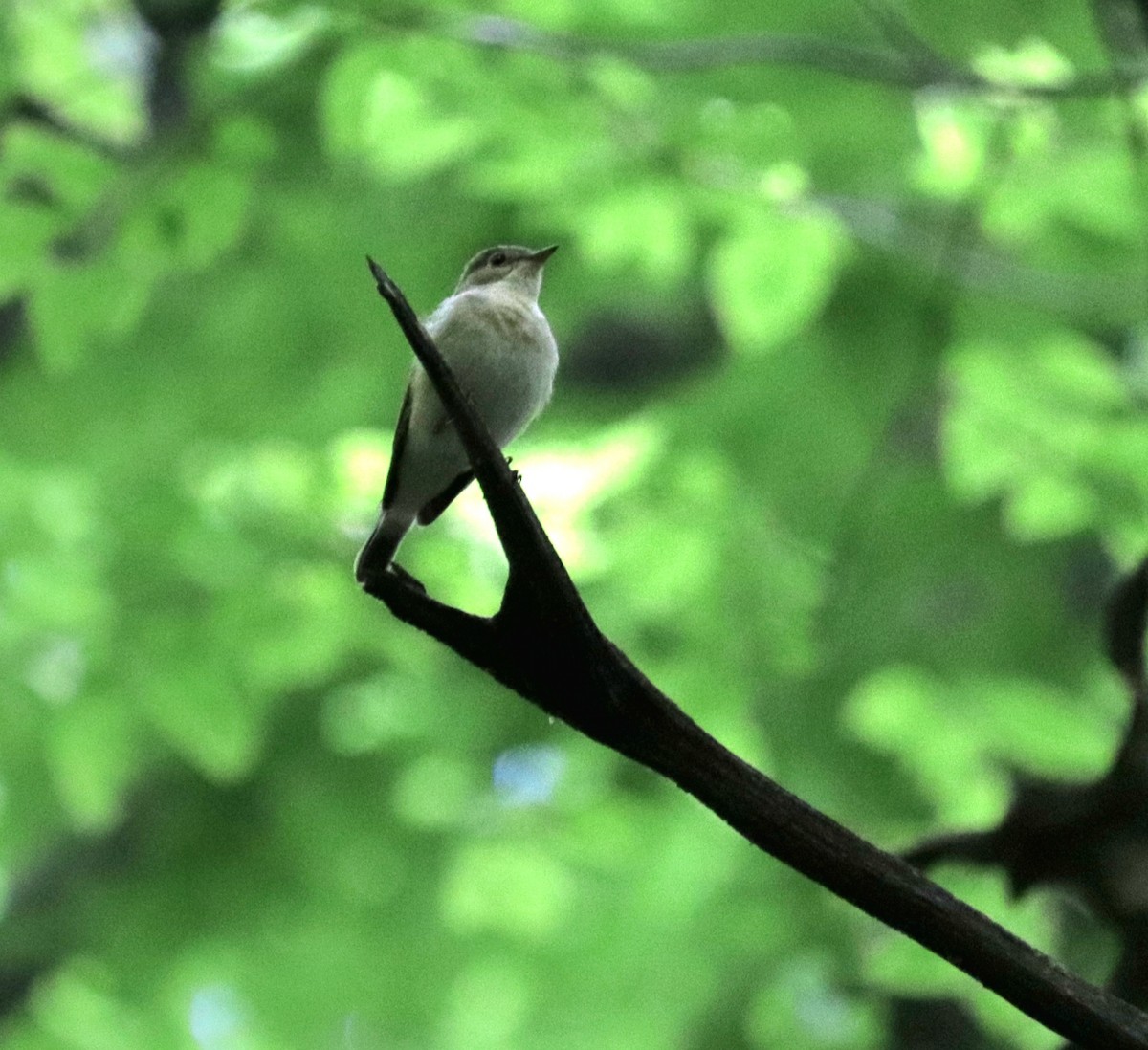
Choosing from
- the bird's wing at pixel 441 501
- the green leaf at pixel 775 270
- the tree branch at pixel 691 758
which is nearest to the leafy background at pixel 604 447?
the green leaf at pixel 775 270

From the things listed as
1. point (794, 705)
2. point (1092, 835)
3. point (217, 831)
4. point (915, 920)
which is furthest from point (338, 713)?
point (915, 920)

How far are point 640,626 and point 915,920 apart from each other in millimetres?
3473

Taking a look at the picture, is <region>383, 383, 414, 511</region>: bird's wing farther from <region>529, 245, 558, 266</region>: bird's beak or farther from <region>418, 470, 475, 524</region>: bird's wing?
<region>529, 245, 558, 266</region>: bird's beak

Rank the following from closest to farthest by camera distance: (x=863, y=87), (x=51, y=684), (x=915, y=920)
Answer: (x=915, y=920)
(x=863, y=87)
(x=51, y=684)

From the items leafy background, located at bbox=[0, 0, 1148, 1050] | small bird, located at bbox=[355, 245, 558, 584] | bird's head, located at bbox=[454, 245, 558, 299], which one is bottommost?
leafy background, located at bbox=[0, 0, 1148, 1050]

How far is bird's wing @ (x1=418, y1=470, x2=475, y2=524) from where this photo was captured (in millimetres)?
2125

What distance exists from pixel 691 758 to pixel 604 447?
3145 mm

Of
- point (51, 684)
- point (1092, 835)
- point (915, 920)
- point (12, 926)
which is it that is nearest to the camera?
point (915, 920)

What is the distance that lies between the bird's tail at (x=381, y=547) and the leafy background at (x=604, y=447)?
1444 millimetres

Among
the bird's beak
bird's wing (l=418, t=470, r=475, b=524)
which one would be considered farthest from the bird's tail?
the bird's beak

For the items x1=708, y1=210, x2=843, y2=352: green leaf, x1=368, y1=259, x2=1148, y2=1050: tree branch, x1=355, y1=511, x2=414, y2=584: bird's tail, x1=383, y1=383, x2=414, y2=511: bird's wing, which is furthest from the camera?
x1=708, y1=210, x2=843, y2=352: green leaf

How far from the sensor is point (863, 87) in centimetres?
354

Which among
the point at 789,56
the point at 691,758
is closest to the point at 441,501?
the point at 691,758

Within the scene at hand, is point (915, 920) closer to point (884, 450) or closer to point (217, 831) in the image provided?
point (884, 450)
